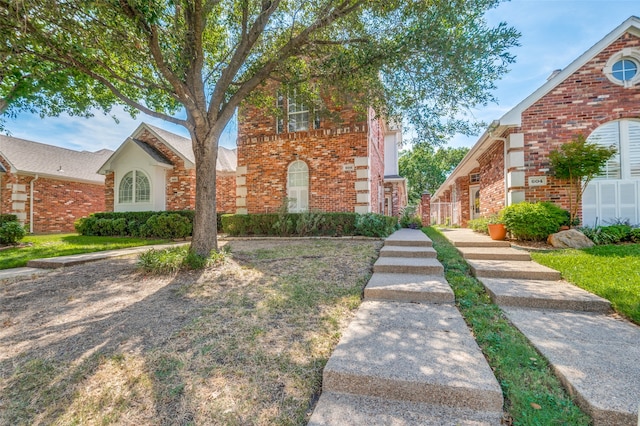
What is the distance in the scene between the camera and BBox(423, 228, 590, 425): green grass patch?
168 centimetres

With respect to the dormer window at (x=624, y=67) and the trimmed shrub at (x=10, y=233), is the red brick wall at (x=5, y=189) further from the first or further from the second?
the dormer window at (x=624, y=67)

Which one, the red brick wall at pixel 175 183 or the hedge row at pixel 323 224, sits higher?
the red brick wall at pixel 175 183

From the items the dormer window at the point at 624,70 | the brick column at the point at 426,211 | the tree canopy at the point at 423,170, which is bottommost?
the brick column at the point at 426,211

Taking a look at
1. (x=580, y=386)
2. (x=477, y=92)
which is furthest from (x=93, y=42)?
(x=580, y=386)

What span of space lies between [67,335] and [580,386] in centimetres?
418

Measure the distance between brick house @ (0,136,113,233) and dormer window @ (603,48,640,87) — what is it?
22.7 metres

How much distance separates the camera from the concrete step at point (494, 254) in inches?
223

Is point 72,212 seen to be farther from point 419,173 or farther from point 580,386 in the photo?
point 419,173

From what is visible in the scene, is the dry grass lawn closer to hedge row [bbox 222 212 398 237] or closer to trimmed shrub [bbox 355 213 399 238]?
trimmed shrub [bbox 355 213 399 238]

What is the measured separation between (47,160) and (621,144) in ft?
78.9

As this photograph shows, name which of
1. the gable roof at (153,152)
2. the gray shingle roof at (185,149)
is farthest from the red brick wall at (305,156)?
the gable roof at (153,152)

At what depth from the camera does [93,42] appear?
5.34m

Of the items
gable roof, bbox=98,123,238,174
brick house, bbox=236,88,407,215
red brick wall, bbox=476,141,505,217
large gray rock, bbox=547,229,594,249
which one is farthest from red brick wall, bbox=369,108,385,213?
gable roof, bbox=98,123,238,174

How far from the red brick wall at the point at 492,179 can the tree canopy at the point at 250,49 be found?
316 centimetres
